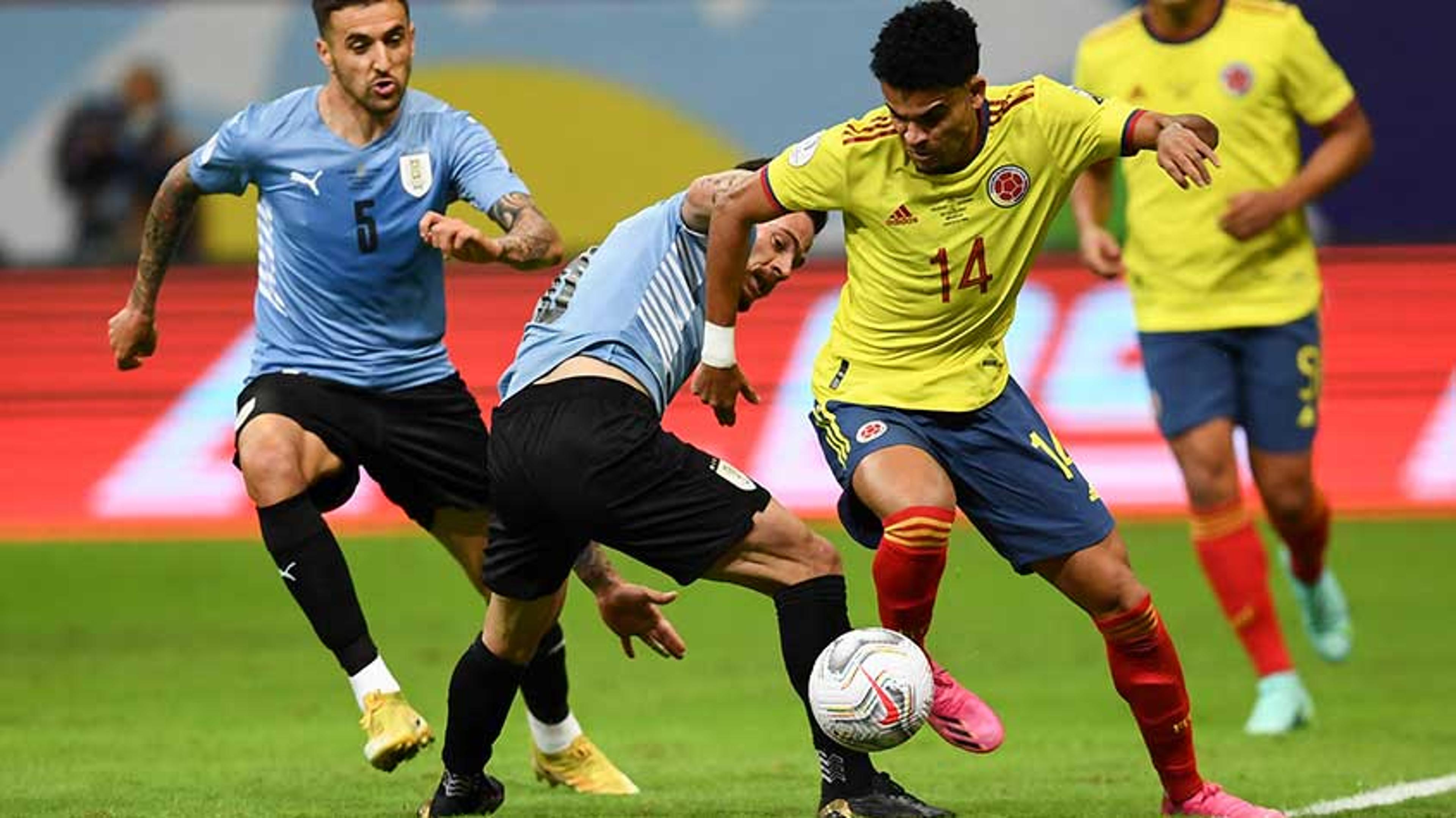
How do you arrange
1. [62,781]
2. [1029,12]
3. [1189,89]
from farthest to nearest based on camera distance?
[1029,12], [1189,89], [62,781]

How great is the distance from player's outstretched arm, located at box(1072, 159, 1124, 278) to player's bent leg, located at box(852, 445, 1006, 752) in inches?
115

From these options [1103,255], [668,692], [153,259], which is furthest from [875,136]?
[668,692]

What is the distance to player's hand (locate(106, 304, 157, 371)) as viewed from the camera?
815cm

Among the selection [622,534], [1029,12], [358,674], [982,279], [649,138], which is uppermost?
[982,279]

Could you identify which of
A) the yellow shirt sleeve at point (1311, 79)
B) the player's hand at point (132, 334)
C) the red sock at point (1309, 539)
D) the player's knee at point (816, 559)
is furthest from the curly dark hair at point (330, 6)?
the red sock at point (1309, 539)

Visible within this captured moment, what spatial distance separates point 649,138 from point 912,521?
10.1m

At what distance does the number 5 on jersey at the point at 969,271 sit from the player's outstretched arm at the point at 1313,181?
286cm

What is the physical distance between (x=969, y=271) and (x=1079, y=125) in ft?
1.59

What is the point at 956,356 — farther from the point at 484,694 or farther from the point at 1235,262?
the point at 1235,262

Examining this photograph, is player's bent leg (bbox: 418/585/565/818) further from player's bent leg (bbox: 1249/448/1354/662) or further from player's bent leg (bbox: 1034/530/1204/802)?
player's bent leg (bbox: 1249/448/1354/662)

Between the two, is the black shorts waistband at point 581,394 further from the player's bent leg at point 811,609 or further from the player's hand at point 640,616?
the player's hand at point 640,616

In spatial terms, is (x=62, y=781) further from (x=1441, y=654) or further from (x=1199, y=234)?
(x=1441, y=654)

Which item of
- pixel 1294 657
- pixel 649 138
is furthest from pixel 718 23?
pixel 1294 657

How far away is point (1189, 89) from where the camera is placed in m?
9.87
